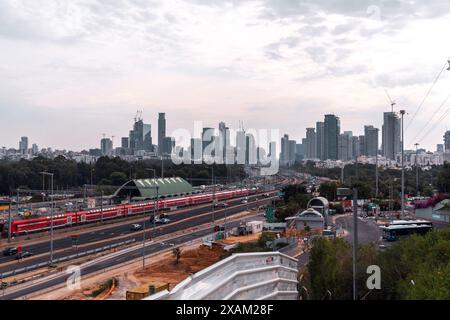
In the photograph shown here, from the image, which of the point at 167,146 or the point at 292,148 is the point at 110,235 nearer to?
the point at 167,146

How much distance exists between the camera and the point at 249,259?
313cm

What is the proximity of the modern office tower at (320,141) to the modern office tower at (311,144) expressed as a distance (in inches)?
19.4

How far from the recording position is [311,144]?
5775 centimetres

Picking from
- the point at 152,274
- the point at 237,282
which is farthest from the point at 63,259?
the point at 237,282

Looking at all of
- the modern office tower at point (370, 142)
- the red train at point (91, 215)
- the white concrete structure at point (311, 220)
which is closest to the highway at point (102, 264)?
the white concrete structure at point (311, 220)

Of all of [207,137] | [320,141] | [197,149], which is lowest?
[197,149]

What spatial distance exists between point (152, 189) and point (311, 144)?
1473 inches

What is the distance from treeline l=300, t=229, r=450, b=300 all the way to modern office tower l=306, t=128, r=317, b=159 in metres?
49.4

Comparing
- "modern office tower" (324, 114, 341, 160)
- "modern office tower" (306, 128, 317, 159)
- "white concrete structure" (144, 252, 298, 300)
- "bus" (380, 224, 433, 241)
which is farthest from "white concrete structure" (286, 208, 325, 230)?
"modern office tower" (306, 128, 317, 159)

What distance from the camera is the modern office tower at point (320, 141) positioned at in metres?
51.0

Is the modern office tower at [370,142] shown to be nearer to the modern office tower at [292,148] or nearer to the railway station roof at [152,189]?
the modern office tower at [292,148]
